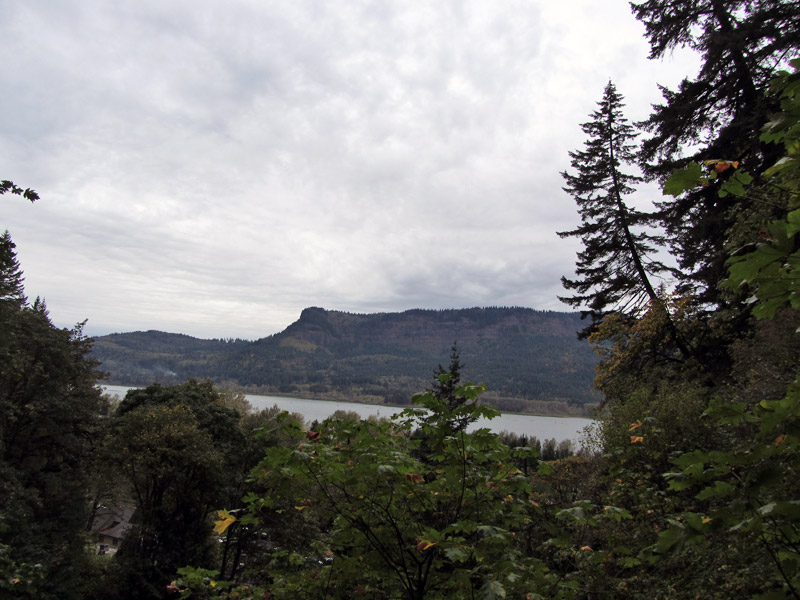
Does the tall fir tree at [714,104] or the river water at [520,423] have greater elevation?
the tall fir tree at [714,104]

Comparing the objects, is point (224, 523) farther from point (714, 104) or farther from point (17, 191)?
point (714, 104)

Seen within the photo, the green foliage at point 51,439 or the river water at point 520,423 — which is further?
the river water at point 520,423

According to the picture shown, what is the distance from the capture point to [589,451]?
1554 centimetres

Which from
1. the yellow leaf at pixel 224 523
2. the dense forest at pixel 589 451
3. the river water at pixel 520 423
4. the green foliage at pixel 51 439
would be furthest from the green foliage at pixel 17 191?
the river water at pixel 520 423

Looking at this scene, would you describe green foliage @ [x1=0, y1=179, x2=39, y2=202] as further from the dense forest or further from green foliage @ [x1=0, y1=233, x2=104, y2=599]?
green foliage @ [x1=0, y1=233, x2=104, y2=599]

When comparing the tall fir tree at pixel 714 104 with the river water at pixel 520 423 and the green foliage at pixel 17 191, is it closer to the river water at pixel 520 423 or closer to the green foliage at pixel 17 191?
the green foliage at pixel 17 191

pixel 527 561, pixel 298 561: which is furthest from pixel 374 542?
pixel 298 561

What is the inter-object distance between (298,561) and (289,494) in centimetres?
233

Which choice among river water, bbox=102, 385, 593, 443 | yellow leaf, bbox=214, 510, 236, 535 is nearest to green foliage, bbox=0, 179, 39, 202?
yellow leaf, bbox=214, 510, 236, 535

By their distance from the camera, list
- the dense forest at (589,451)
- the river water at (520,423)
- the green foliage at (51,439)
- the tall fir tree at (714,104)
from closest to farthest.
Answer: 1. the dense forest at (589,451)
2. the tall fir tree at (714,104)
3. the green foliage at (51,439)
4. the river water at (520,423)

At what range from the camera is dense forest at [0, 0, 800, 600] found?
1.82 metres

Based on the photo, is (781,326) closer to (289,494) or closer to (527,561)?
(527,561)

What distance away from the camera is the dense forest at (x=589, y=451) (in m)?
1.82

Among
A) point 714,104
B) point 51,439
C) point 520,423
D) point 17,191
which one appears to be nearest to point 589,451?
point 714,104
